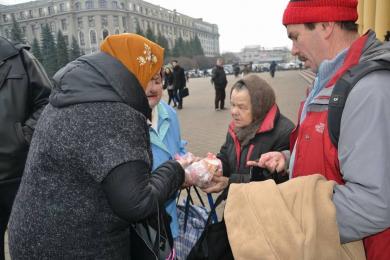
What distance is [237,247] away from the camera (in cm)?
114

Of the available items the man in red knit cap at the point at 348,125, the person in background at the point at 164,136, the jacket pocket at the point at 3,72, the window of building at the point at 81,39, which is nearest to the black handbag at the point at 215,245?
the man in red knit cap at the point at 348,125

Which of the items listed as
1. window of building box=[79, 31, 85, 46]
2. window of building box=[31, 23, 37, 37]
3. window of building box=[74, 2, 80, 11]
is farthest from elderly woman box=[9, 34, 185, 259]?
window of building box=[31, 23, 37, 37]

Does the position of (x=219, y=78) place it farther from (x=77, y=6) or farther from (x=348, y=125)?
(x=77, y=6)

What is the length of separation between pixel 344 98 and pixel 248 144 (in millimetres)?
1384

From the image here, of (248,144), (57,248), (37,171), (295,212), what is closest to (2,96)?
(37,171)

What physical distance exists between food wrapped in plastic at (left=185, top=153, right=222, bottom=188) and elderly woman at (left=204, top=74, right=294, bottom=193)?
32 cm

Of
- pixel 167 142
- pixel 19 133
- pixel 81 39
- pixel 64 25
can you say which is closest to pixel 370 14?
pixel 167 142

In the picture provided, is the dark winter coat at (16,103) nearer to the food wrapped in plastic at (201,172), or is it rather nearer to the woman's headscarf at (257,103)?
the food wrapped in plastic at (201,172)

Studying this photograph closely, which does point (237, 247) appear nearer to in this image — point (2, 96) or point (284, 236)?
point (284, 236)

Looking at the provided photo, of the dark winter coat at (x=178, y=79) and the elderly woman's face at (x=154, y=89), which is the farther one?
the dark winter coat at (x=178, y=79)

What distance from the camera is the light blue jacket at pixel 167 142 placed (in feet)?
7.26

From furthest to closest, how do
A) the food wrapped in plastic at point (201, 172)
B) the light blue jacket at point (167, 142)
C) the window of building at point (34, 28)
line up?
the window of building at point (34, 28), the light blue jacket at point (167, 142), the food wrapped in plastic at point (201, 172)

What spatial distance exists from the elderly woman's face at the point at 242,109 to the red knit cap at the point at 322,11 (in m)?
1.13

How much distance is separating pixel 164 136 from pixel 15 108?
93 cm
